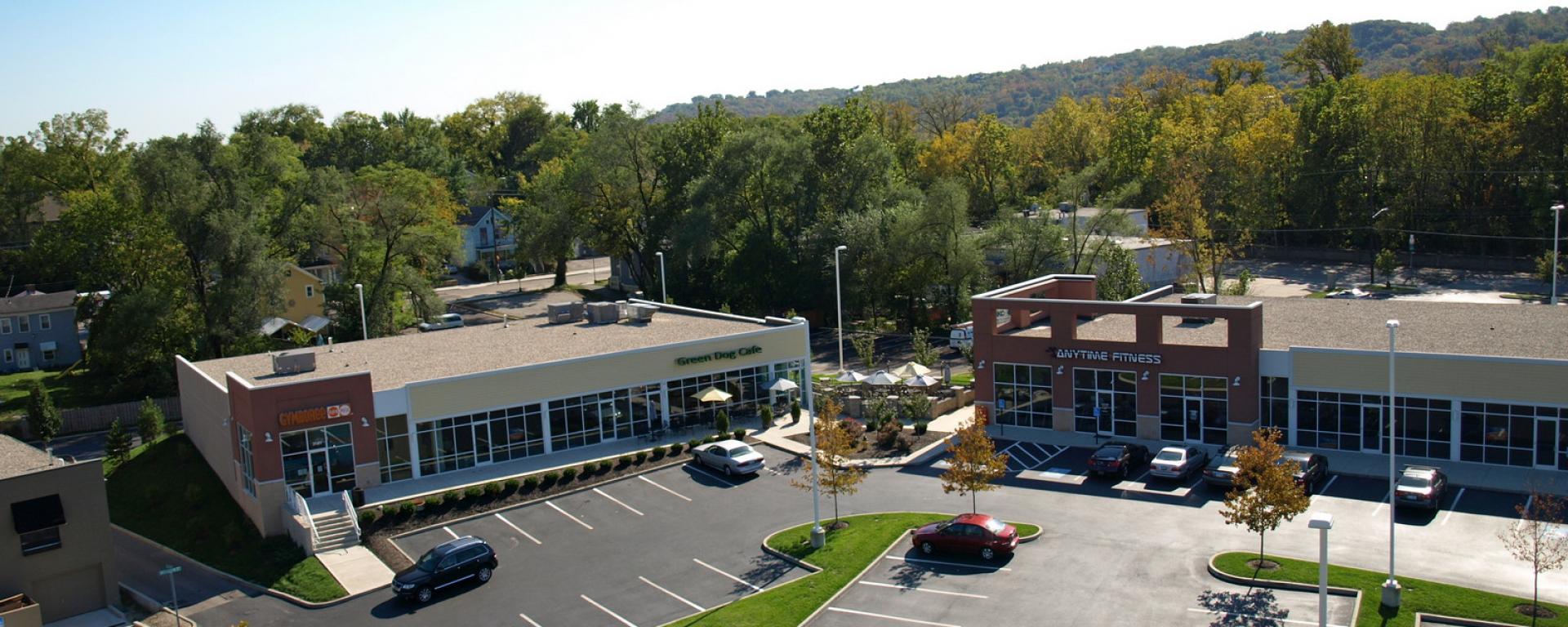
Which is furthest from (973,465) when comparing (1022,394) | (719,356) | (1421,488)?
(719,356)

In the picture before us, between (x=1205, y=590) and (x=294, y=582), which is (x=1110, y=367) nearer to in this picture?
(x=1205, y=590)

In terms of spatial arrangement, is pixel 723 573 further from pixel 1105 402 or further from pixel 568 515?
pixel 1105 402

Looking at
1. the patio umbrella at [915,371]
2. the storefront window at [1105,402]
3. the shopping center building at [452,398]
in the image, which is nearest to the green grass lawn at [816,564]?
the storefront window at [1105,402]

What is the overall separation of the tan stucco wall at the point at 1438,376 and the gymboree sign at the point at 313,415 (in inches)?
1264

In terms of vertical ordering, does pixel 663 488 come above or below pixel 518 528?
above

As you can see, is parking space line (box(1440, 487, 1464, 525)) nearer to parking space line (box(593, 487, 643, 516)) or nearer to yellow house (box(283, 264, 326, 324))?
parking space line (box(593, 487, 643, 516))

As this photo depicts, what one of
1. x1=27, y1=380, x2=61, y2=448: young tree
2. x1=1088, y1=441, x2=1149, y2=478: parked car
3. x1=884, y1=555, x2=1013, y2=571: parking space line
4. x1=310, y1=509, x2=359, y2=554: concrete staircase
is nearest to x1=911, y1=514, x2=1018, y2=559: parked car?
x1=884, y1=555, x2=1013, y2=571: parking space line

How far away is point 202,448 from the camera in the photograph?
1800 inches

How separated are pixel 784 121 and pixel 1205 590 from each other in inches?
3615

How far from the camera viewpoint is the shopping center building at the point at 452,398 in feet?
123

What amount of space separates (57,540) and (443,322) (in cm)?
3826

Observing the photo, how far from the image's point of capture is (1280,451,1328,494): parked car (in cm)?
3425

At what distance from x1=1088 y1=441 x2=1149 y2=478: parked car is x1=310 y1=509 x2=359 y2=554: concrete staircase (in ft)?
77.2

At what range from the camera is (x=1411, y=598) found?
86.3 feet
